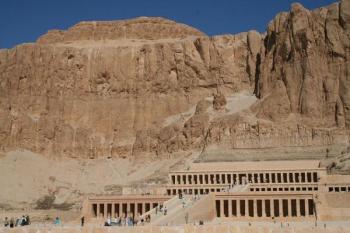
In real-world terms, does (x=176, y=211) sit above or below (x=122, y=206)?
above

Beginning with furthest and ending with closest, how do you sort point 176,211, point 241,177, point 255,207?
1. point 241,177
2. point 255,207
3. point 176,211

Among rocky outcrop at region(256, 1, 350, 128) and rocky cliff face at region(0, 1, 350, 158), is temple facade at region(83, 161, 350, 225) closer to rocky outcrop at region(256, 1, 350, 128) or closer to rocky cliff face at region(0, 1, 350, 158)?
rocky outcrop at region(256, 1, 350, 128)

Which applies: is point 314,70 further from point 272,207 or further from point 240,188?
point 272,207

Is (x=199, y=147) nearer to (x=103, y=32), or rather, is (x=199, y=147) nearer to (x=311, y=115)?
(x=311, y=115)

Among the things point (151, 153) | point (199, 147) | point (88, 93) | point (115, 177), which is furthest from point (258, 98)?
point (88, 93)

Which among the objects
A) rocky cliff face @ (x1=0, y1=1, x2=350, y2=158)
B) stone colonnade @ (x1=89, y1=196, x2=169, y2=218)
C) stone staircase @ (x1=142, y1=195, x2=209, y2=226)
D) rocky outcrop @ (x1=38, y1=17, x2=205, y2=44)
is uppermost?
rocky outcrop @ (x1=38, y1=17, x2=205, y2=44)

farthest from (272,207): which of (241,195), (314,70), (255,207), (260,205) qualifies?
(314,70)

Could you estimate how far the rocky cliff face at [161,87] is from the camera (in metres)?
117

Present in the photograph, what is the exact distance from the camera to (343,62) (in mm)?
113875

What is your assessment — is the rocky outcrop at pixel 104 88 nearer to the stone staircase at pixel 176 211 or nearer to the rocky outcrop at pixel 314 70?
the rocky outcrop at pixel 314 70

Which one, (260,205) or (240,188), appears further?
(240,188)

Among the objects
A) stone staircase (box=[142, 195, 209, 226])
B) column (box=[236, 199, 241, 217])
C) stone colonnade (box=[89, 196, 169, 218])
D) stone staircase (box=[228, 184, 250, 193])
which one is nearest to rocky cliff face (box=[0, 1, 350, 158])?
stone staircase (box=[228, 184, 250, 193])

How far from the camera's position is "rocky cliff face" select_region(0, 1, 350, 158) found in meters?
117

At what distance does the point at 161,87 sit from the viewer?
150 m
